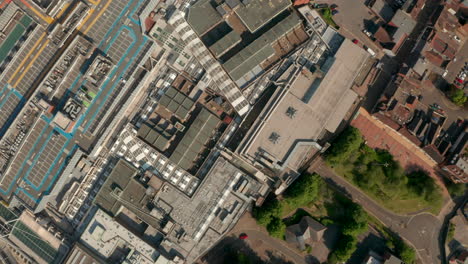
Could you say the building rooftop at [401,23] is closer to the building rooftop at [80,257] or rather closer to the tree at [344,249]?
the tree at [344,249]

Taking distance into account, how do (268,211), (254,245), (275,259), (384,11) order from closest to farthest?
1. (268,211)
2. (275,259)
3. (254,245)
4. (384,11)

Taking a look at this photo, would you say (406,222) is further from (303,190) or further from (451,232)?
(303,190)

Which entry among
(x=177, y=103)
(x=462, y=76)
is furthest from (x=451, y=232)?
(x=177, y=103)

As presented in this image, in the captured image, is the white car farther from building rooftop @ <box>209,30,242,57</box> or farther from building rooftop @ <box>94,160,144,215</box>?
building rooftop @ <box>94,160,144,215</box>

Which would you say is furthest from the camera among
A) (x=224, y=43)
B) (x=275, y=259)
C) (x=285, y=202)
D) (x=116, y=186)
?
(x=275, y=259)

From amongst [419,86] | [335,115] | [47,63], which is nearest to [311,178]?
[335,115]

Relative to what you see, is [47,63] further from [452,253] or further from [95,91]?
[452,253]

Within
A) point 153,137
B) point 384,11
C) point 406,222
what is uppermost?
point 384,11
